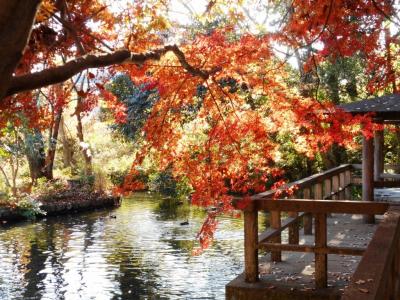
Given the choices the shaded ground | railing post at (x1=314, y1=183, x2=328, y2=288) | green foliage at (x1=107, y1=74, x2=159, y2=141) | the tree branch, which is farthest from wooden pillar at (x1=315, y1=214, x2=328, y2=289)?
green foliage at (x1=107, y1=74, x2=159, y2=141)

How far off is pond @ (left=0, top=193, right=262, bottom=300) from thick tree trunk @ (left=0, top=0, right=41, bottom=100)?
7.90m

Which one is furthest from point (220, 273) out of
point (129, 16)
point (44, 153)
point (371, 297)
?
point (44, 153)

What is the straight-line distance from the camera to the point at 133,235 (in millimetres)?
16344

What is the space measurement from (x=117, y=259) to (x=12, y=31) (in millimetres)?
11203

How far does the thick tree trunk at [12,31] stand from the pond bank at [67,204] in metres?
17.3

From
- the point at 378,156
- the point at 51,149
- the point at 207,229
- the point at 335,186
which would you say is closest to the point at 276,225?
the point at 207,229

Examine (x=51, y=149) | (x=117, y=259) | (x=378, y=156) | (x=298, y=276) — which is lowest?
(x=117, y=259)

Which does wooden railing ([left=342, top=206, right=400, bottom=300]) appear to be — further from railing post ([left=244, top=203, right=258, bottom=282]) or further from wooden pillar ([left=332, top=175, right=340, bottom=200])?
wooden pillar ([left=332, top=175, right=340, bottom=200])

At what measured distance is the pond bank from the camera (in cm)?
1922

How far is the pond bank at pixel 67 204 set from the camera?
19.2 meters

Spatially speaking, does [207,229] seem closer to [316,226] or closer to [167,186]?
[316,226]

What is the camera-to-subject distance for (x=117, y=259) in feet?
43.2

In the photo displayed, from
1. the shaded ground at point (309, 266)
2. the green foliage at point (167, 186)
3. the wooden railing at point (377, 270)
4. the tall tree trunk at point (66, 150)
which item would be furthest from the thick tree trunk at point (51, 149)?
the wooden railing at point (377, 270)

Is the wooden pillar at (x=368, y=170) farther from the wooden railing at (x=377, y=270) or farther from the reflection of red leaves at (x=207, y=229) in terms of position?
the wooden railing at (x=377, y=270)
